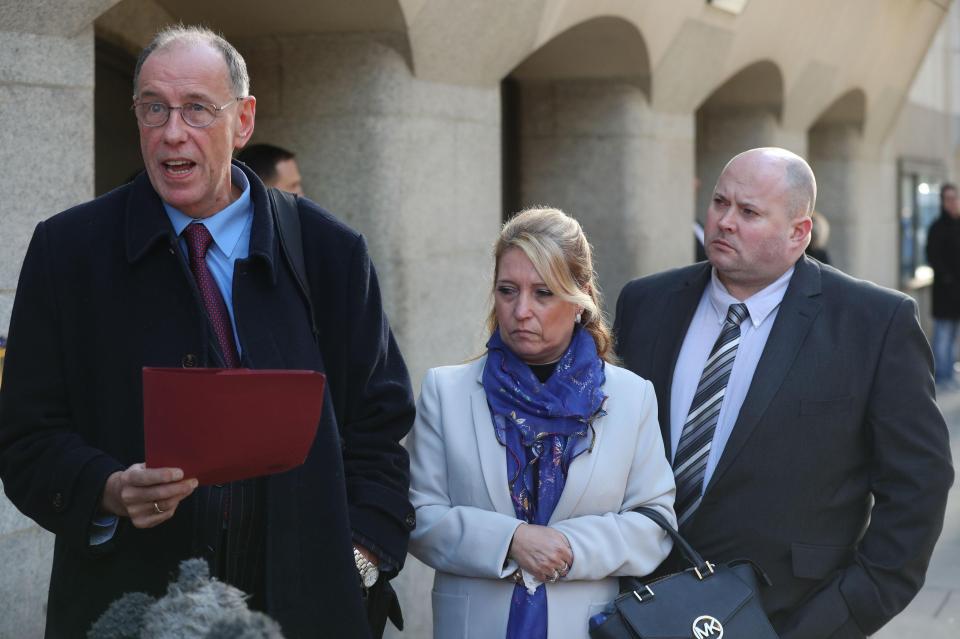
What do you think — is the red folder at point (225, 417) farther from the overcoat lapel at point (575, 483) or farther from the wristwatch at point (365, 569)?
the overcoat lapel at point (575, 483)

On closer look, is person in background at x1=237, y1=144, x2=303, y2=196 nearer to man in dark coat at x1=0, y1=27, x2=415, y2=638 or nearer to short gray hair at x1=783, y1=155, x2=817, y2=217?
short gray hair at x1=783, y1=155, x2=817, y2=217

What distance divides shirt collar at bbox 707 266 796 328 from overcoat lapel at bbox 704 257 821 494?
34mm

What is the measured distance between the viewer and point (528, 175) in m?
9.18

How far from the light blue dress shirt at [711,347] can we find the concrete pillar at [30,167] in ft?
6.94

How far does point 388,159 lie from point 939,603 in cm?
355

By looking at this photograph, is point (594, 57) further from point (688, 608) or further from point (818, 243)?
point (688, 608)

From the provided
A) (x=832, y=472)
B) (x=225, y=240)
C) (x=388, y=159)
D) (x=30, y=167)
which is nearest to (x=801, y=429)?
(x=832, y=472)

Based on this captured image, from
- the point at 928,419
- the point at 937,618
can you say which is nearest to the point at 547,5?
the point at 937,618

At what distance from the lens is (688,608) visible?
123 inches

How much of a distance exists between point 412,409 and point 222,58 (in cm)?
88

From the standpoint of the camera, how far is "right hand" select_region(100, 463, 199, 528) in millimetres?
2375

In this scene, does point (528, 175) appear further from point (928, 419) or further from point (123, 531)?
point (123, 531)

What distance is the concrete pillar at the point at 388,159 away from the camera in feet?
20.3

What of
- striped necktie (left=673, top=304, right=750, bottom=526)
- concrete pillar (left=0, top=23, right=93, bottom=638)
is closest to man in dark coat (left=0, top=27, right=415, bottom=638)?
striped necktie (left=673, top=304, right=750, bottom=526)
